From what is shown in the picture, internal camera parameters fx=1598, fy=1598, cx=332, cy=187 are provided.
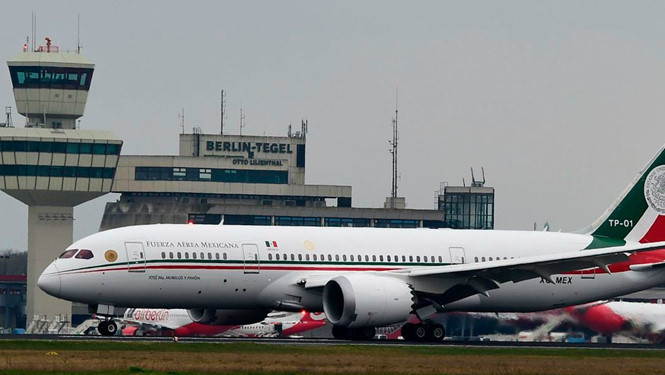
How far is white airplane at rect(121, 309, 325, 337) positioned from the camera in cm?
9519

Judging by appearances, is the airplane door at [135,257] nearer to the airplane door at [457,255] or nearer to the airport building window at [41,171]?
the airplane door at [457,255]

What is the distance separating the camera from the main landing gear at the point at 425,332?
210ft

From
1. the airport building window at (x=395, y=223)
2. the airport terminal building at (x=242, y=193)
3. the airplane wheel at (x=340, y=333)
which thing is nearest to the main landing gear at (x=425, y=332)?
the airplane wheel at (x=340, y=333)

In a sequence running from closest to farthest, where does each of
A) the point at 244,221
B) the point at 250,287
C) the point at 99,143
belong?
1. the point at 250,287
2. the point at 99,143
3. the point at 244,221

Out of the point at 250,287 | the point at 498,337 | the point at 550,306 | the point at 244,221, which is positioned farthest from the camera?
the point at 244,221

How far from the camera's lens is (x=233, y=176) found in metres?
185

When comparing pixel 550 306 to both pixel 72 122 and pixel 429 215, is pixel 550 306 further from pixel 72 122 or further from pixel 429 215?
pixel 429 215

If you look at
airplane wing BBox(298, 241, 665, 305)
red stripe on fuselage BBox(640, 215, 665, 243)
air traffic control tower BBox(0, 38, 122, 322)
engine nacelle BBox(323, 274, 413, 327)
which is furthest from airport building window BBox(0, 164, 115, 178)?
engine nacelle BBox(323, 274, 413, 327)

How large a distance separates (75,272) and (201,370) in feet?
60.3

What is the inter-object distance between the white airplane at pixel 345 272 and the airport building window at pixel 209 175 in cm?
11576

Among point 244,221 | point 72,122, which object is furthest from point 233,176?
point 72,122

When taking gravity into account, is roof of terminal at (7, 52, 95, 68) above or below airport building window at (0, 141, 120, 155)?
above

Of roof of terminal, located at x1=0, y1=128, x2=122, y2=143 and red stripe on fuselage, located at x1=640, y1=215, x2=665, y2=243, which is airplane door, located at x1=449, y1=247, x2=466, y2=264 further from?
roof of terminal, located at x1=0, y1=128, x2=122, y2=143

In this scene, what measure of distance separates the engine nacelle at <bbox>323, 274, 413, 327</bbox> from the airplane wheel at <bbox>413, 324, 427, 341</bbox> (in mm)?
2154
